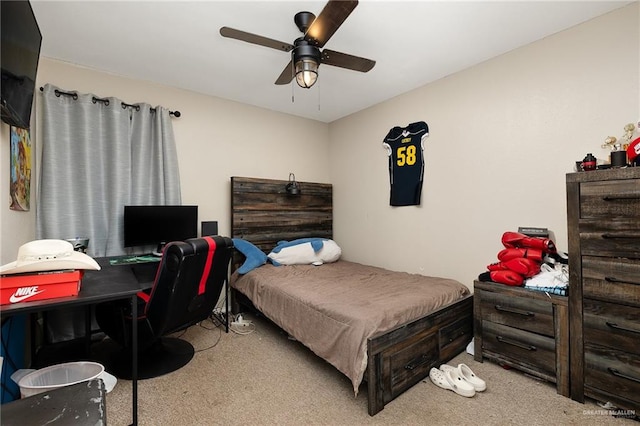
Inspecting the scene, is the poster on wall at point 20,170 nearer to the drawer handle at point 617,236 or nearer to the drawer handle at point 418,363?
the drawer handle at point 418,363

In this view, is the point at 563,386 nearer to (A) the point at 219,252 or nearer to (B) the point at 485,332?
(B) the point at 485,332

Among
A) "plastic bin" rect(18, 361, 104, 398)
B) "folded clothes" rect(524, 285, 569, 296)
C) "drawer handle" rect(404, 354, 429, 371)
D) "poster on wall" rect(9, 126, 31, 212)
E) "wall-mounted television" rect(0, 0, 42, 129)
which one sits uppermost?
"wall-mounted television" rect(0, 0, 42, 129)

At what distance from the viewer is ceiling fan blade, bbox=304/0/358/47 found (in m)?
1.48

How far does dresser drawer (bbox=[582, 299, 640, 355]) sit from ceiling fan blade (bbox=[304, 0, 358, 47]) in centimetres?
224

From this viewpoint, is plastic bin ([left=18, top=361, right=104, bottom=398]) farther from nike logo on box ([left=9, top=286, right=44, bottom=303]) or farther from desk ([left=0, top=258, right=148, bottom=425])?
nike logo on box ([left=9, top=286, right=44, bottom=303])

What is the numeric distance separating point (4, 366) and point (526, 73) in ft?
13.4

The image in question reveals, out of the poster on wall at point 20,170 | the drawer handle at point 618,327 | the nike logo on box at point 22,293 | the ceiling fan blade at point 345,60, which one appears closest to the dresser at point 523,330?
the drawer handle at point 618,327

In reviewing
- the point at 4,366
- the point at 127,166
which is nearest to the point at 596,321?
the point at 4,366

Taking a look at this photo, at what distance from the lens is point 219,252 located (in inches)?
84.6

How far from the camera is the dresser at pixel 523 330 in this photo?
6.25 ft

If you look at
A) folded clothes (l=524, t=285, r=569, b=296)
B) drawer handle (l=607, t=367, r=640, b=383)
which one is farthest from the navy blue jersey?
drawer handle (l=607, t=367, r=640, b=383)

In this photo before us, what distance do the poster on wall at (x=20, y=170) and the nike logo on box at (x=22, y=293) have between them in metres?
0.96

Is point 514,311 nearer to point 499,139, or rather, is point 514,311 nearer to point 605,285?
point 605,285

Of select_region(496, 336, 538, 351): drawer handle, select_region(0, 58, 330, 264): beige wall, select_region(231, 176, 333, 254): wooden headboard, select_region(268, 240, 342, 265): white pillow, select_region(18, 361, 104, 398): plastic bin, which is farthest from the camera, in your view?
select_region(231, 176, 333, 254): wooden headboard
